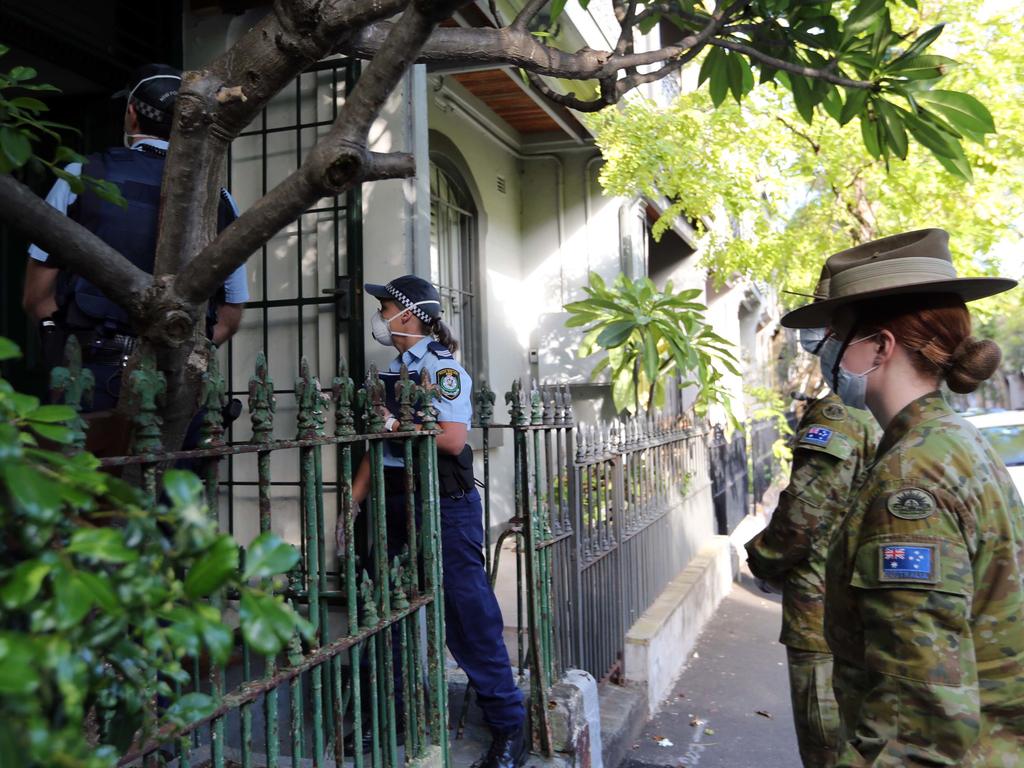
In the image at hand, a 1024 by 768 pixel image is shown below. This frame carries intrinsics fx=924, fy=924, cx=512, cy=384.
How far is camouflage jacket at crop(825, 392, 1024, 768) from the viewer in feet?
5.79

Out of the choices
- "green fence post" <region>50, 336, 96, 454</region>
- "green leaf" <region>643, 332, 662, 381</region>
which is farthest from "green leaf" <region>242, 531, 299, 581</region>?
"green leaf" <region>643, 332, 662, 381</region>

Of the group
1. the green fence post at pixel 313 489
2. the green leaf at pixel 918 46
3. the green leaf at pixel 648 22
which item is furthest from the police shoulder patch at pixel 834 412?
the green fence post at pixel 313 489

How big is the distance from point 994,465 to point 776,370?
15182 millimetres

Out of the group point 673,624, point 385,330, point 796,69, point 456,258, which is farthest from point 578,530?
point 456,258

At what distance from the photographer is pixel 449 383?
12.1 feet

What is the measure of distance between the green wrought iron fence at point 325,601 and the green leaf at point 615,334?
3.26 m

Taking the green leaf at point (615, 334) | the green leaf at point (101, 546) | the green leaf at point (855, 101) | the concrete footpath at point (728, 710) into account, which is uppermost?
the green leaf at point (855, 101)

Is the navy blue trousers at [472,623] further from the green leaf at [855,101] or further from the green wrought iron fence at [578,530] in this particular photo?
the green leaf at [855,101]

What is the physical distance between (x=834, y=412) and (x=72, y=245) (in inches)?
99.4

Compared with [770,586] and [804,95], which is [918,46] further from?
[770,586]

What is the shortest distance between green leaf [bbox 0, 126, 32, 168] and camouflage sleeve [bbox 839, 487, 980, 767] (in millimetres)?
1807

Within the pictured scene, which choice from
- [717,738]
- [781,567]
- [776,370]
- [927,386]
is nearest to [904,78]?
[927,386]

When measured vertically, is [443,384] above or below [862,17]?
below

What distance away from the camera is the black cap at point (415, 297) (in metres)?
3.96
